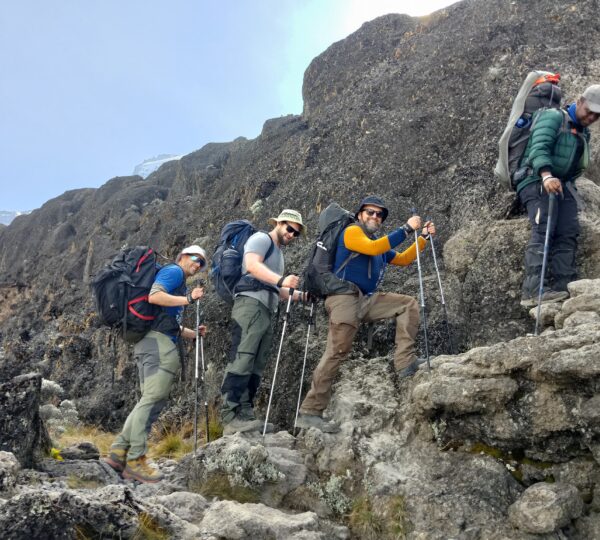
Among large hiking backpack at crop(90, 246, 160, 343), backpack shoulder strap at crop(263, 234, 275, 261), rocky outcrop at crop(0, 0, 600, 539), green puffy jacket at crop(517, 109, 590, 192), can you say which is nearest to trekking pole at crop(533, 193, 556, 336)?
rocky outcrop at crop(0, 0, 600, 539)

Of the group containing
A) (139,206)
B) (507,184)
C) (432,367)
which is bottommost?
(432,367)

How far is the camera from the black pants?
7977 millimetres

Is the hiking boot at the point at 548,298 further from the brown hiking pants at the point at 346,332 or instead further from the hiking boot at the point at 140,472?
the hiking boot at the point at 140,472

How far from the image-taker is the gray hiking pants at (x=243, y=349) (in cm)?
782

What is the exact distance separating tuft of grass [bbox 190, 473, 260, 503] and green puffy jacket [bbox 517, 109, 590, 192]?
6.40m

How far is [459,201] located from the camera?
11305 mm

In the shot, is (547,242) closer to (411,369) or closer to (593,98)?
(593,98)

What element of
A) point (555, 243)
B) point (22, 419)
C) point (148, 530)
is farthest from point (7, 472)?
point (555, 243)

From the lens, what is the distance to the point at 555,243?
8.13 metres

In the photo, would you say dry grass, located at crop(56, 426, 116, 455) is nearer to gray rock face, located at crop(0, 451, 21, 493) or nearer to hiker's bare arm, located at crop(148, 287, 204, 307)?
hiker's bare arm, located at crop(148, 287, 204, 307)

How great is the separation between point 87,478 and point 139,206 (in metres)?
31.4

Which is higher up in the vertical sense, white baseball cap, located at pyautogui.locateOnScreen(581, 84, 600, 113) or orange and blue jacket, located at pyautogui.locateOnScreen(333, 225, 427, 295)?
white baseball cap, located at pyautogui.locateOnScreen(581, 84, 600, 113)

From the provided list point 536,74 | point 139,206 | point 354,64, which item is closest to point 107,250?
point 139,206

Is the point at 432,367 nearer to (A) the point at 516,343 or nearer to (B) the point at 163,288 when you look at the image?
(A) the point at 516,343
